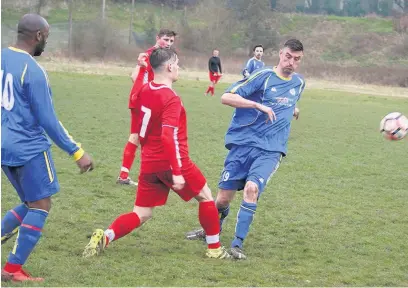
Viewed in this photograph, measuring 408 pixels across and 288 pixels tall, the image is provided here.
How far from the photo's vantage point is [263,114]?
6723mm

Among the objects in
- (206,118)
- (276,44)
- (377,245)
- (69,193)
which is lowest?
(276,44)

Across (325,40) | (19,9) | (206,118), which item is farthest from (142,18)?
(206,118)

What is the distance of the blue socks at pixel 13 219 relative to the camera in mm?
5637

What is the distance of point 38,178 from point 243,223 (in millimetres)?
2056

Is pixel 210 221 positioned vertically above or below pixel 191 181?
below

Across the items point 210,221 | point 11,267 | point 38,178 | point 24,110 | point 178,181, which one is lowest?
point 11,267

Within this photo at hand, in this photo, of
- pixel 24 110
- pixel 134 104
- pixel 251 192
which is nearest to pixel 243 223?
pixel 251 192

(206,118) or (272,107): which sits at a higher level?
(272,107)

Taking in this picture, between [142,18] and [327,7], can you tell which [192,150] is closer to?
[142,18]

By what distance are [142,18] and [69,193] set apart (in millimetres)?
53340

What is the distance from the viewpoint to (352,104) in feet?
92.7

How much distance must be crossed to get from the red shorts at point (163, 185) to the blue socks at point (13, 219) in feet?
3.36

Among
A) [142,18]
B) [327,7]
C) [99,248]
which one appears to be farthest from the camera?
[327,7]

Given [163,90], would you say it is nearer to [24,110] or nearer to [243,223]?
[24,110]
